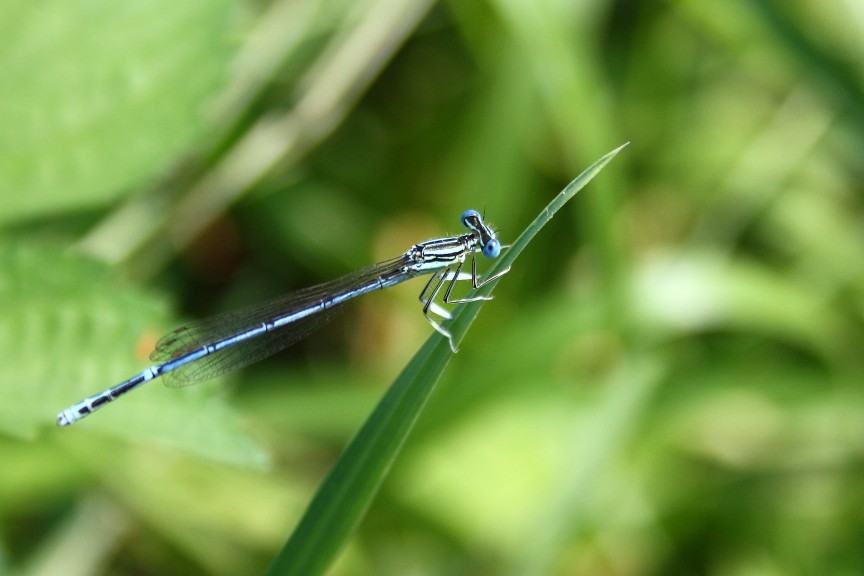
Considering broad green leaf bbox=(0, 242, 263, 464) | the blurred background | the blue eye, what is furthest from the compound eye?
broad green leaf bbox=(0, 242, 263, 464)

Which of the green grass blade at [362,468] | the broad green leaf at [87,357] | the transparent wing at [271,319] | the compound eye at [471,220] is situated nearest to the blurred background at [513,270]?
the broad green leaf at [87,357]

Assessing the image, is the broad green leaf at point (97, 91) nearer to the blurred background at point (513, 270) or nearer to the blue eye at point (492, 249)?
the blurred background at point (513, 270)

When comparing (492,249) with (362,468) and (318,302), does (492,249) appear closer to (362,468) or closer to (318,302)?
(318,302)

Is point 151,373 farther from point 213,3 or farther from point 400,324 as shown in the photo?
point 400,324

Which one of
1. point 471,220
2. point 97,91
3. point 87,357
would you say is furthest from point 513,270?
point 87,357

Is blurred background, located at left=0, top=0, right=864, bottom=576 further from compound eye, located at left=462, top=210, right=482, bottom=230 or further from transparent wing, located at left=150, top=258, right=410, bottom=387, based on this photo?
compound eye, located at left=462, top=210, right=482, bottom=230

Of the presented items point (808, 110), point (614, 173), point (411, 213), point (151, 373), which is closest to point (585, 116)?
point (614, 173)
